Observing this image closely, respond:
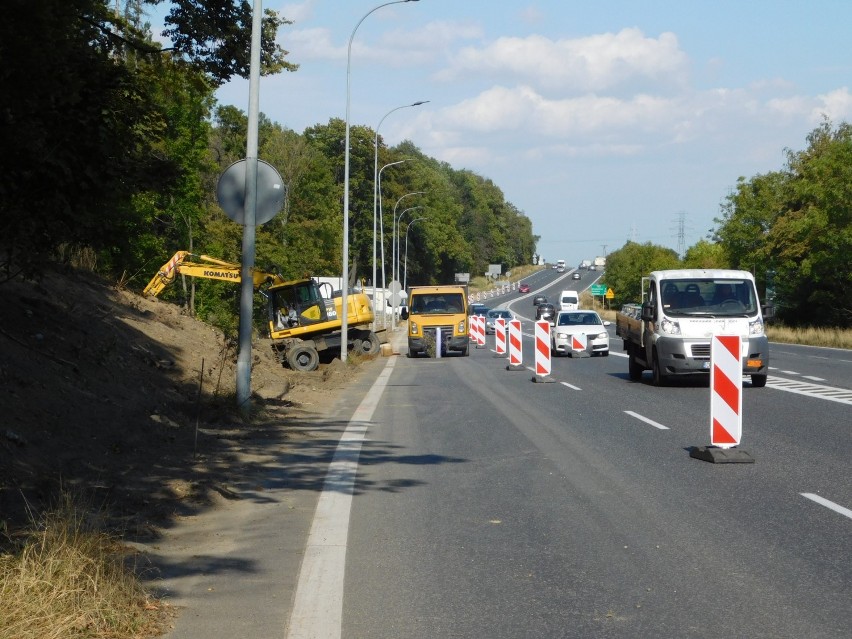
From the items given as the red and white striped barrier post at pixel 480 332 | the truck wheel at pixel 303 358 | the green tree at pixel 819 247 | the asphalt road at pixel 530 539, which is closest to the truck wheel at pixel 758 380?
the asphalt road at pixel 530 539

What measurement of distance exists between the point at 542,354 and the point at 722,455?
1299 cm

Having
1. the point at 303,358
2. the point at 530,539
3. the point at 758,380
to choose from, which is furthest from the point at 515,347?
the point at 530,539

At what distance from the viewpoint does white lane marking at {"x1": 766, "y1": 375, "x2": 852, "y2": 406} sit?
18.7 m

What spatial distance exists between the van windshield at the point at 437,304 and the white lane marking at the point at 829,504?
31164 mm

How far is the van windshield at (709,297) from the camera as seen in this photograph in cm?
2128

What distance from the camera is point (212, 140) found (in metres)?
77.5

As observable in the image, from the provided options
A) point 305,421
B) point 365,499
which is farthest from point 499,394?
point 365,499

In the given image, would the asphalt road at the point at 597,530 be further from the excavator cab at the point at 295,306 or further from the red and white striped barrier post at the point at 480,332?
the red and white striped barrier post at the point at 480,332

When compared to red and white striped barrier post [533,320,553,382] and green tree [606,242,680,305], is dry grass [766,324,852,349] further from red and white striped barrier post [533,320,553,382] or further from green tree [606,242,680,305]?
green tree [606,242,680,305]

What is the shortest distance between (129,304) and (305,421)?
10254 millimetres

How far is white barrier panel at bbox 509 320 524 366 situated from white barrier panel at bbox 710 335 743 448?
1727cm

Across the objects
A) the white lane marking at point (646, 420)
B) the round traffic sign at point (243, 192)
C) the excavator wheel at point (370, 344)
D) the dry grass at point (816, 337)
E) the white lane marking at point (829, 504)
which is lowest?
the white lane marking at point (829, 504)

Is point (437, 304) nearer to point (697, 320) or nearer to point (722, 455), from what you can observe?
point (697, 320)

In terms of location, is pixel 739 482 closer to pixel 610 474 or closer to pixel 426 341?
pixel 610 474
